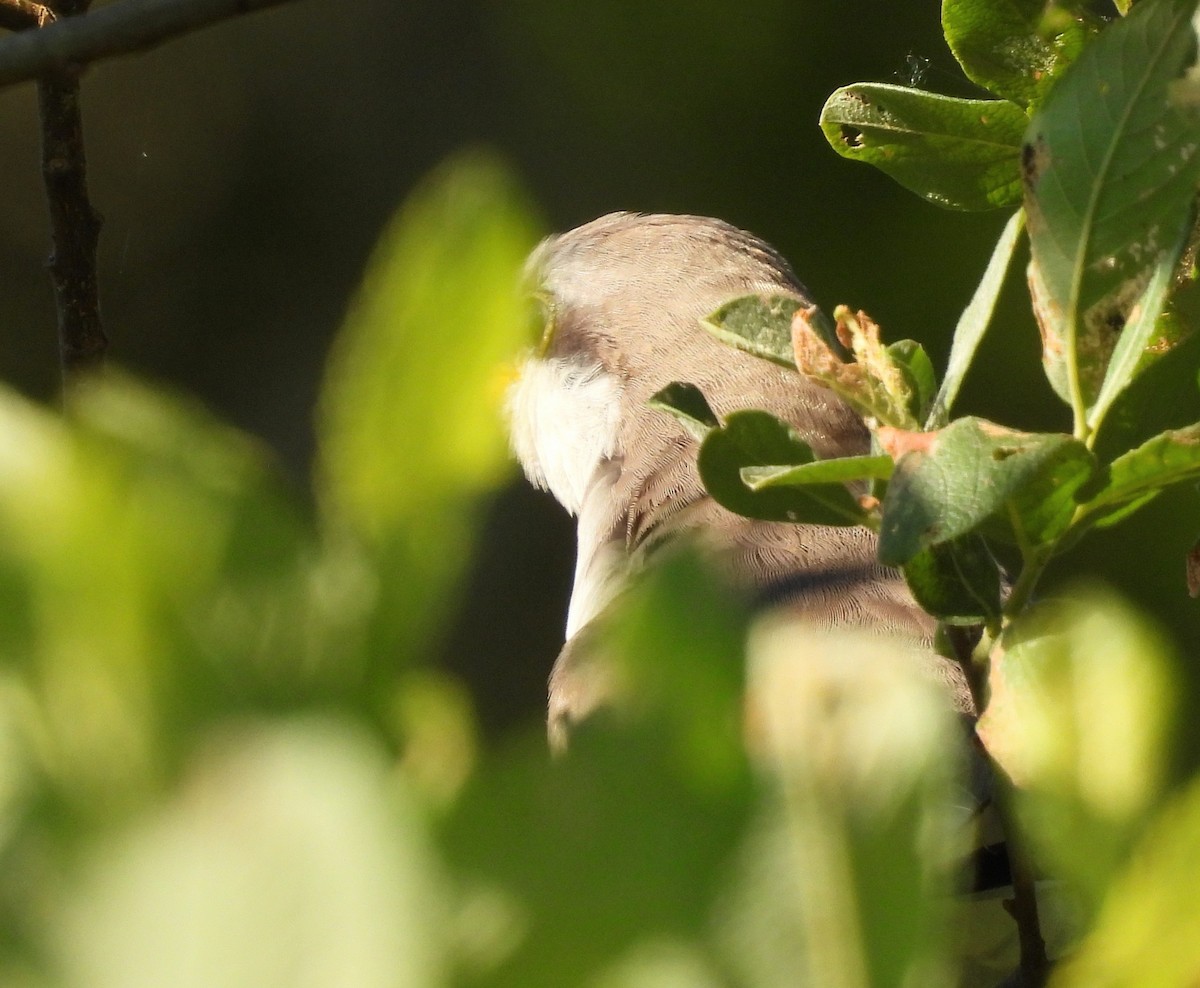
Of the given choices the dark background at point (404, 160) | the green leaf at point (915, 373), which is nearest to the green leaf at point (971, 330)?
the green leaf at point (915, 373)

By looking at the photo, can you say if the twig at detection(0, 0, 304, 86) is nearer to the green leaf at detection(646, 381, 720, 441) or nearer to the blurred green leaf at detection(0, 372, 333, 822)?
the green leaf at detection(646, 381, 720, 441)

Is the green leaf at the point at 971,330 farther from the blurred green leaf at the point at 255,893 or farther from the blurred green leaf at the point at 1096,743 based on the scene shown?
the blurred green leaf at the point at 255,893

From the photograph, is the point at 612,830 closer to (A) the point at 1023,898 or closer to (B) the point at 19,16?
(A) the point at 1023,898

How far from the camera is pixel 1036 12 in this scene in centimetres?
49

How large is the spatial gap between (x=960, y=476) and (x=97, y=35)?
280 mm

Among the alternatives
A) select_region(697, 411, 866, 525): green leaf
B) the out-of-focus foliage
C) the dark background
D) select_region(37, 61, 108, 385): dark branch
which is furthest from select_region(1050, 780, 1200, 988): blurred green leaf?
the dark background

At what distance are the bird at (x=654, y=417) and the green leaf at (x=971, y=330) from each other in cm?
60

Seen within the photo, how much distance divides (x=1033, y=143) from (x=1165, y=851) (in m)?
0.23

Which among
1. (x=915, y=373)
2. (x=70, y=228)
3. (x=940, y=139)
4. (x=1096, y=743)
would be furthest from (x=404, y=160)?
(x=1096, y=743)

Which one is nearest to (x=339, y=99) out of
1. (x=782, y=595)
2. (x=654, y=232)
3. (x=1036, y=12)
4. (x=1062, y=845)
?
(x=654, y=232)

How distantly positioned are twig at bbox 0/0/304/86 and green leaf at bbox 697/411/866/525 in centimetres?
20

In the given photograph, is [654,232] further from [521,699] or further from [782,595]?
[521,699]

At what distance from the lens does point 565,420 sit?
1614 millimetres

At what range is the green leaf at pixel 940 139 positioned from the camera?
1.69 feet
